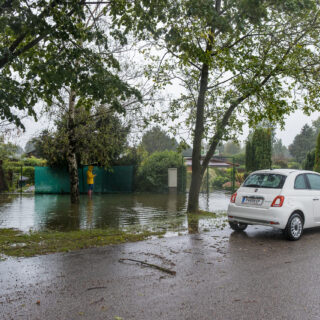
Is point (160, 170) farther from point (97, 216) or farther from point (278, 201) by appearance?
point (278, 201)

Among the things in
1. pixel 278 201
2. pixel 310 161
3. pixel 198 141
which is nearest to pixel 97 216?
pixel 198 141

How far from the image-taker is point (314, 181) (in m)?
9.24

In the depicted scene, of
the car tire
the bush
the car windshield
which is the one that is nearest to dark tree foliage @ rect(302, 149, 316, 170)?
the bush

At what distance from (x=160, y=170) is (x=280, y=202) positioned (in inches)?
533

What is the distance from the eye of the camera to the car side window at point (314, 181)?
29.9 feet

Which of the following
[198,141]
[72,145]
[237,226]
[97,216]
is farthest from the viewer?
[72,145]

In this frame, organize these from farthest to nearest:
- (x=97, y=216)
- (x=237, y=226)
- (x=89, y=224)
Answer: (x=97, y=216) < (x=89, y=224) < (x=237, y=226)

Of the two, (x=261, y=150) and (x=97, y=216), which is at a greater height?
(x=261, y=150)

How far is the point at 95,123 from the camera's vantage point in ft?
51.5

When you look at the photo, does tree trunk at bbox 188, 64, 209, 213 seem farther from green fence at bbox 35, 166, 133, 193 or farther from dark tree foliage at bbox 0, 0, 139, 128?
green fence at bbox 35, 166, 133, 193

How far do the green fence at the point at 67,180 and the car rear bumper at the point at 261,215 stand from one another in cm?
1375

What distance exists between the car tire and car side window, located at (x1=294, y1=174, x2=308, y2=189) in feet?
2.26

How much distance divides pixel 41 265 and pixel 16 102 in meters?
3.21

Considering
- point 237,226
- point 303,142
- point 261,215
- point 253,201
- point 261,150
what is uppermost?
point 303,142
